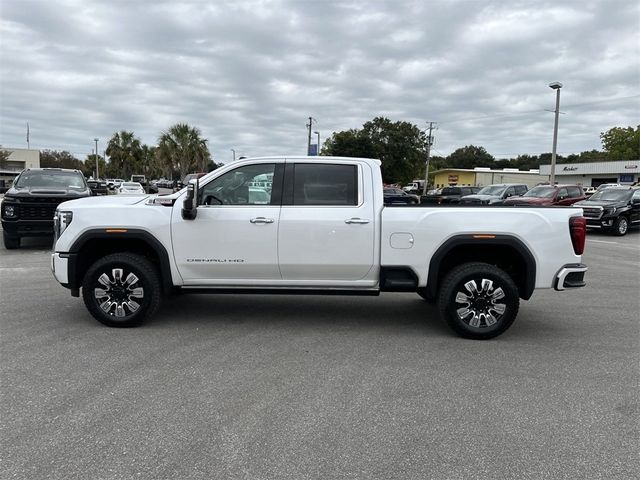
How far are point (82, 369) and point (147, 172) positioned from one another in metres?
81.5

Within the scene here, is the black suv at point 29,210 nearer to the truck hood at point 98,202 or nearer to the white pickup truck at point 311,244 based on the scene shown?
the truck hood at point 98,202

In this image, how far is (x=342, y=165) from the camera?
18.3 feet

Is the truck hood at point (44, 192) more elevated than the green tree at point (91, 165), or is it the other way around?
the green tree at point (91, 165)

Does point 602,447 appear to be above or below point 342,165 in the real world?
below

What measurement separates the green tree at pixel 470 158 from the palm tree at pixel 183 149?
8999 centimetres

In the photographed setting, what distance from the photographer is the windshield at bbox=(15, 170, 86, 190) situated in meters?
12.2

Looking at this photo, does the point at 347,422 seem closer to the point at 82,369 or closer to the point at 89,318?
the point at 82,369

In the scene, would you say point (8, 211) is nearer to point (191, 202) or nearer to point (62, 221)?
point (62, 221)

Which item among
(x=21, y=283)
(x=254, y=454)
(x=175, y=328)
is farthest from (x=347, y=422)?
(x=21, y=283)

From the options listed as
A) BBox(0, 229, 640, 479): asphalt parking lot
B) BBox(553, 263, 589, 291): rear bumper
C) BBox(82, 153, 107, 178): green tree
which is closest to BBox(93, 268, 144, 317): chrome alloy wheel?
BBox(0, 229, 640, 479): asphalt parking lot

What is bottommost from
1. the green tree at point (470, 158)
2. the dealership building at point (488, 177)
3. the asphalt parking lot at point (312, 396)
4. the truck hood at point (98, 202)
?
the asphalt parking lot at point (312, 396)

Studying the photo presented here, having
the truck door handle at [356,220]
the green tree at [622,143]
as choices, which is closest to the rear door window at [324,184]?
the truck door handle at [356,220]

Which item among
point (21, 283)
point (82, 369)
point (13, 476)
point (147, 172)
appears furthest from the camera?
point (147, 172)

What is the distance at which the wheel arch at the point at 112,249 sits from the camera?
5391 mm
